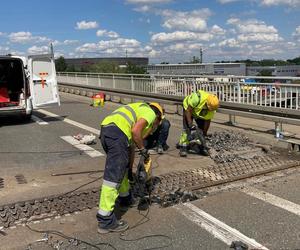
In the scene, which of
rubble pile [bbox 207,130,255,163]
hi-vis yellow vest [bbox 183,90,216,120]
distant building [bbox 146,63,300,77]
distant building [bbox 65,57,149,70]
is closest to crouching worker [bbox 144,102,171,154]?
hi-vis yellow vest [bbox 183,90,216,120]

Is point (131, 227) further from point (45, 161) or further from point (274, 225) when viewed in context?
point (45, 161)

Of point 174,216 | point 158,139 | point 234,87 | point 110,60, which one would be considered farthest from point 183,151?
point 110,60

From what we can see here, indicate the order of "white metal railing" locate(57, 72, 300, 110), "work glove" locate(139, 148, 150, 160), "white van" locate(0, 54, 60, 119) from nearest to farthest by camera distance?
"work glove" locate(139, 148, 150, 160), "white metal railing" locate(57, 72, 300, 110), "white van" locate(0, 54, 60, 119)

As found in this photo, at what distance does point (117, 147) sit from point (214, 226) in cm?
139

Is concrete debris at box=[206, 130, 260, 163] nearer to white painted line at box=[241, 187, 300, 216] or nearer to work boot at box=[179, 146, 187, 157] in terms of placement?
work boot at box=[179, 146, 187, 157]

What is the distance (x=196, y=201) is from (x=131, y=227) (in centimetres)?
116

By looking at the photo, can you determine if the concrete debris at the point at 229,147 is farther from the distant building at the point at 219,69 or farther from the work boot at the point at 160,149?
the distant building at the point at 219,69

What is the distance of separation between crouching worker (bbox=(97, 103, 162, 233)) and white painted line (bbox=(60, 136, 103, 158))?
3.62 m

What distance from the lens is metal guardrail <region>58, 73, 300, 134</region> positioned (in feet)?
30.2

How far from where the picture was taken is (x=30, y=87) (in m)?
12.8

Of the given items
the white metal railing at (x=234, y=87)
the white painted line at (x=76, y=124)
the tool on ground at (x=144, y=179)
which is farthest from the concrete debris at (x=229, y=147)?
the white painted line at (x=76, y=124)

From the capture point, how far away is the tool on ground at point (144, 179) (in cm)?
493

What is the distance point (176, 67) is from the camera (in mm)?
27156

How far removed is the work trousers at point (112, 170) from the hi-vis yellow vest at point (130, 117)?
59 millimetres
